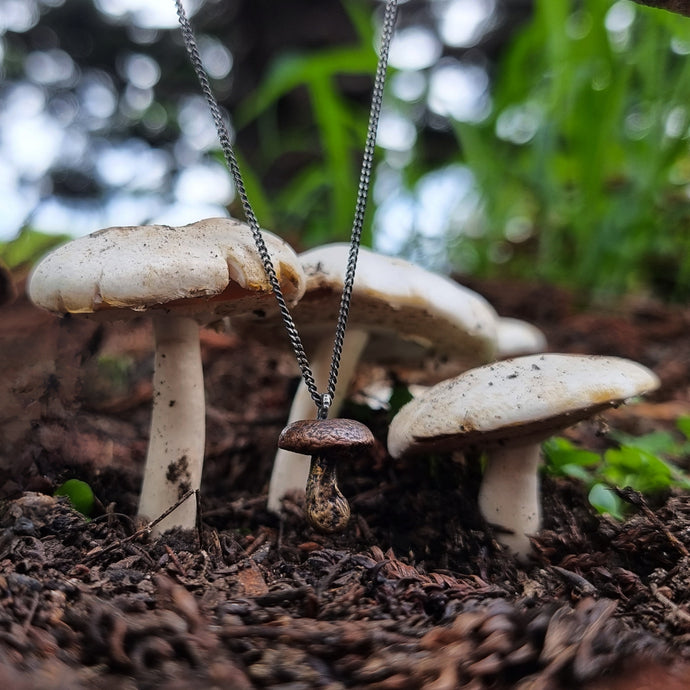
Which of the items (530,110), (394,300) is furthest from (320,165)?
(394,300)

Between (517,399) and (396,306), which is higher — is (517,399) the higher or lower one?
the lower one

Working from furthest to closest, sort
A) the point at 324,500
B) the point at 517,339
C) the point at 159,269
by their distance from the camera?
1. the point at 517,339
2. the point at 324,500
3. the point at 159,269

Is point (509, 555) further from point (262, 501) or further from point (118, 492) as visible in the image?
point (118, 492)

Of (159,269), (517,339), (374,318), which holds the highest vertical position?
(159,269)

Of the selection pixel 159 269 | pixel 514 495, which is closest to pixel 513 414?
pixel 514 495

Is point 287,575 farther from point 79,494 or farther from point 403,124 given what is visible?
point 403,124
